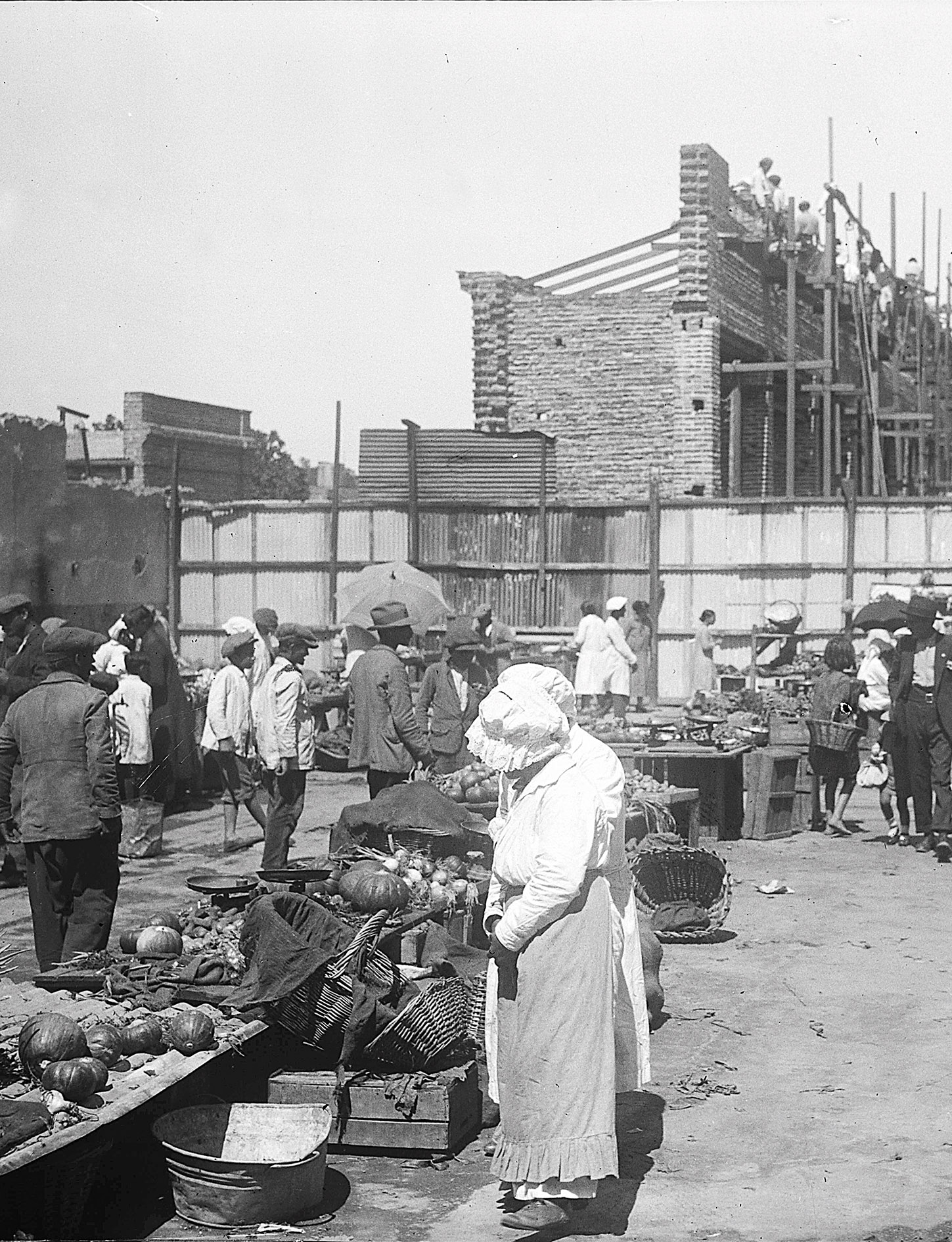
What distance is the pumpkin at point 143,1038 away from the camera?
5.42 m

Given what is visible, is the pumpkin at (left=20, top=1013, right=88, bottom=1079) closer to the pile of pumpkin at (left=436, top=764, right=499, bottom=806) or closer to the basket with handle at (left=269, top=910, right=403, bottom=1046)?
the basket with handle at (left=269, top=910, right=403, bottom=1046)

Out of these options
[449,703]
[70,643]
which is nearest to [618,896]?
[70,643]

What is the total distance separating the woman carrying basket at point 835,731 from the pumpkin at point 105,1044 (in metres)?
8.10

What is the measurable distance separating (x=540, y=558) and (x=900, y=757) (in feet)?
32.9

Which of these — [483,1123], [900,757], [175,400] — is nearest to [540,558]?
[900,757]

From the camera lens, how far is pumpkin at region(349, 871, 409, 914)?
6773 millimetres

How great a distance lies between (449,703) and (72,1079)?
651 cm

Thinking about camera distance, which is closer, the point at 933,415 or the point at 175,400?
the point at 933,415

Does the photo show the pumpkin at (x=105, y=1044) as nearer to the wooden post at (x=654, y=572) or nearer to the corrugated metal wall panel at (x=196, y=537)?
the wooden post at (x=654, y=572)

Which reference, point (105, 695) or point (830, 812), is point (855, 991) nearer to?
point (105, 695)

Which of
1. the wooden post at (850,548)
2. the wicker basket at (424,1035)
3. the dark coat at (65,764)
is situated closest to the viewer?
the wicker basket at (424,1035)

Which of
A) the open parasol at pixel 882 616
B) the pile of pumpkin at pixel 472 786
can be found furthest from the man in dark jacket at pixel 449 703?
the open parasol at pixel 882 616

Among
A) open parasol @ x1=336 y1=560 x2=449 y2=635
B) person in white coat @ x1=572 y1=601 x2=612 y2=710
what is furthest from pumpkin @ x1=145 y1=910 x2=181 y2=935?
person in white coat @ x1=572 y1=601 x2=612 y2=710

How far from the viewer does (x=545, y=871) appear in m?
4.55
